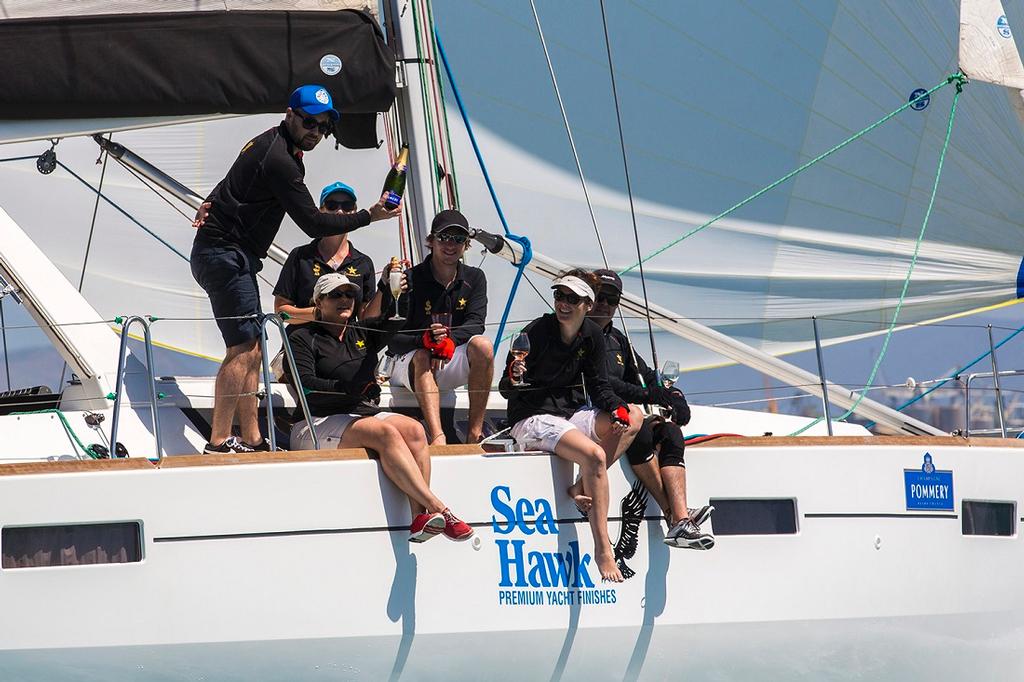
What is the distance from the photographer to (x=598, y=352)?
182 inches

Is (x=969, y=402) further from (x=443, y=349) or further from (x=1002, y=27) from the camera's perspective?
(x=1002, y=27)

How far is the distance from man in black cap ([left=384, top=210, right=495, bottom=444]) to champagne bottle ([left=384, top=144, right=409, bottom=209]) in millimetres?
177

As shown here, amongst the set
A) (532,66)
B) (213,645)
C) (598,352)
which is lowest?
(213,645)

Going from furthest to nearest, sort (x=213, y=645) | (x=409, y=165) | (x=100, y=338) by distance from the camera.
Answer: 1. (x=409, y=165)
2. (x=100, y=338)
3. (x=213, y=645)

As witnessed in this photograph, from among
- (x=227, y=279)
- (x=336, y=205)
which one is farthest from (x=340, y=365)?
(x=336, y=205)

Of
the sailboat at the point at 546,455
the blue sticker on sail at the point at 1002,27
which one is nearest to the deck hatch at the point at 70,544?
the sailboat at the point at 546,455

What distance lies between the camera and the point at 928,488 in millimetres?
4953

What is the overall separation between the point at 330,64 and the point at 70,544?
2151 mm

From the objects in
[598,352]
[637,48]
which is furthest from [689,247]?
[598,352]

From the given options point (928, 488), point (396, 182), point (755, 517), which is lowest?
point (755, 517)

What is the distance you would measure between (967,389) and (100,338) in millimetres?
3176

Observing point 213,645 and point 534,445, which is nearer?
point 213,645

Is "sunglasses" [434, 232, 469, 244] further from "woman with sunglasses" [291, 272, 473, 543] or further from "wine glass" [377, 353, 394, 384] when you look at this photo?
"wine glass" [377, 353, 394, 384]

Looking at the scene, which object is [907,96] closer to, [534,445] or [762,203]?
[762,203]
